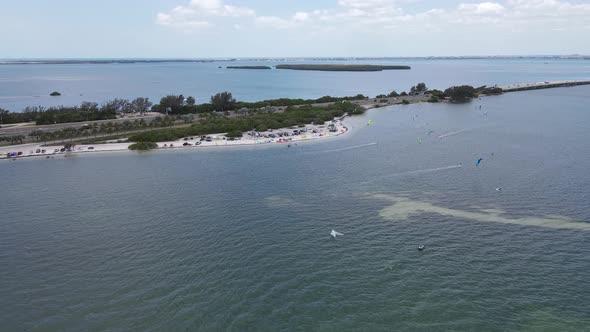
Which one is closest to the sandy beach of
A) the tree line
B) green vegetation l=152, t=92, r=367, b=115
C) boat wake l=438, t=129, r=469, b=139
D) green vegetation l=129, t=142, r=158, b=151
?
green vegetation l=129, t=142, r=158, b=151

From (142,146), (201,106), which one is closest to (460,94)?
(201,106)

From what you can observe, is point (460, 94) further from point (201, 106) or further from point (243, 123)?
point (201, 106)

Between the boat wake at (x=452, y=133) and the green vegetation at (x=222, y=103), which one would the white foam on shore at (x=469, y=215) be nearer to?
the boat wake at (x=452, y=133)

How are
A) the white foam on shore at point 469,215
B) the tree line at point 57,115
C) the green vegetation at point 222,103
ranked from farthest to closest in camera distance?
1. the green vegetation at point 222,103
2. the tree line at point 57,115
3. the white foam on shore at point 469,215

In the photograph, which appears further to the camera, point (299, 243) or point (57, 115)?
point (57, 115)

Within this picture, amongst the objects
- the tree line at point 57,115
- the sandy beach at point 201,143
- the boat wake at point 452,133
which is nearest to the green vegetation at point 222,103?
the tree line at point 57,115
